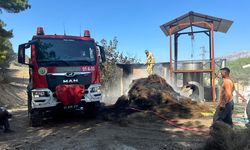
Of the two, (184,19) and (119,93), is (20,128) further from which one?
(184,19)

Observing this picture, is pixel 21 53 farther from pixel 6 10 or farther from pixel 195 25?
pixel 6 10

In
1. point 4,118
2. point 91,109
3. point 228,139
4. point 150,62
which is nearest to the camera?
point 228,139

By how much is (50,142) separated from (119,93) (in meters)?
11.7

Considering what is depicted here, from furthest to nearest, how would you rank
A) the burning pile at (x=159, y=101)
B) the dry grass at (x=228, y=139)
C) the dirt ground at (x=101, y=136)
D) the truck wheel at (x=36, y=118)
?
the burning pile at (x=159, y=101) → the truck wheel at (x=36, y=118) → the dirt ground at (x=101, y=136) → the dry grass at (x=228, y=139)

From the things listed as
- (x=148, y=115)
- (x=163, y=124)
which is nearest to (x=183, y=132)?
(x=163, y=124)

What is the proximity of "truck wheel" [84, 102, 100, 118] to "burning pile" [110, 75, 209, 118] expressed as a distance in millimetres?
1164

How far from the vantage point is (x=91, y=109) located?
1236 centimetres

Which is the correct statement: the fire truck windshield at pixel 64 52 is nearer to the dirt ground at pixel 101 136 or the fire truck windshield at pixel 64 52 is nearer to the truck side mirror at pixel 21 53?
the truck side mirror at pixel 21 53

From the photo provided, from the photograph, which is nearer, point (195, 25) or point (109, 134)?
point (109, 134)

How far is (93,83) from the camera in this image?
37.8 ft

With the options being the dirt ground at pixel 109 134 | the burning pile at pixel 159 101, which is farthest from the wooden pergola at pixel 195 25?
the dirt ground at pixel 109 134

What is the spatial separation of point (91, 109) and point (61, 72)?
2.04 m

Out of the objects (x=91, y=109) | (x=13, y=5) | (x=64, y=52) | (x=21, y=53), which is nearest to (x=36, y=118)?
(x=91, y=109)

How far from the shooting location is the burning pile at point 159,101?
12.5 m
